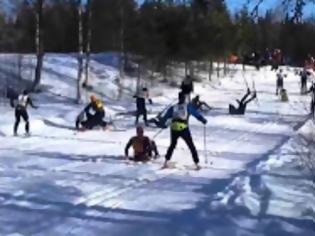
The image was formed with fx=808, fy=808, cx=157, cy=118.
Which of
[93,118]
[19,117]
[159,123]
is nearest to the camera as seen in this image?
[19,117]

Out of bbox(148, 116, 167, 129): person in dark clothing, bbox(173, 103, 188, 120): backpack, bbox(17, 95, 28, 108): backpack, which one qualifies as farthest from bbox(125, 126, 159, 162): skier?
bbox(148, 116, 167, 129): person in dark clothing

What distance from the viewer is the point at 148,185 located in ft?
46.7

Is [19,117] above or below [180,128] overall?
below

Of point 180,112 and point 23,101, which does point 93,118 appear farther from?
point 180,112

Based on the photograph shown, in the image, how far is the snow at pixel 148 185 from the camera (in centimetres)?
1059

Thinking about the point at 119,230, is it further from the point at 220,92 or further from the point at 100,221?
the point at 220,92

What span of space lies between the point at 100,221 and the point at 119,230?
55cm

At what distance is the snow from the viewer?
10594 mm

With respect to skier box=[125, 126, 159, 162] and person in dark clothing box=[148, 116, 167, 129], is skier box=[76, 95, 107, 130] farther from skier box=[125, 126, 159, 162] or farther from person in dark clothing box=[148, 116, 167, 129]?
skier box=[125, 126, 159, 162]

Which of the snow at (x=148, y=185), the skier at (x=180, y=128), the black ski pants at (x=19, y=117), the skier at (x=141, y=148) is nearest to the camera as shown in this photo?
the snow at (x=148, y=185)

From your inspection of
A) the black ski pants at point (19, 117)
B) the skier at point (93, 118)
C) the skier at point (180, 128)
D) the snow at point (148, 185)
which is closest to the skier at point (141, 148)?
the snow at point (148, 185)

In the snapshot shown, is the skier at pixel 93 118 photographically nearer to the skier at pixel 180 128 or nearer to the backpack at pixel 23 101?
the backpack at pixel 23 101

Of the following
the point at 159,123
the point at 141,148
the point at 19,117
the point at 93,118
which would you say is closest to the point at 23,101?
the point at 19,117

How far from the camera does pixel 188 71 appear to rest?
2244 inches
